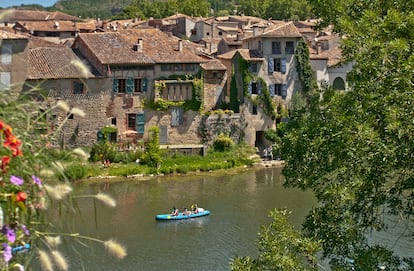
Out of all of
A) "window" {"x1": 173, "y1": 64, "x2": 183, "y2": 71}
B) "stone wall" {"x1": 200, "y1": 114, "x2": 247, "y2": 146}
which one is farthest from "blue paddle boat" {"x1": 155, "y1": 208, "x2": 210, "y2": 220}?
"window" {"x1": 173, "y1": 64, "x2": 183, "y2": 71}

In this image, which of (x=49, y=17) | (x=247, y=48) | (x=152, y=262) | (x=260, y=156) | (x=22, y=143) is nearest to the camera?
(x=22, y=143)

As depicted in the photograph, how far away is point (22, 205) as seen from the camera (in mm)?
3777

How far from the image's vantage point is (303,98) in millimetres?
38750

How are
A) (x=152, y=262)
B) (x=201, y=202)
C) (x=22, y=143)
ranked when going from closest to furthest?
(x=22, y=143)
(x=152, y=262)
(x=201, y=202)

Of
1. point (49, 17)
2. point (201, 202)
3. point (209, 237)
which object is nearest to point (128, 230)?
point (209, 237)

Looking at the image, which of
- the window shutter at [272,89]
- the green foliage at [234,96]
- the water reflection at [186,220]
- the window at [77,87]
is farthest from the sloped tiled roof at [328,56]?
the window at [77,87]

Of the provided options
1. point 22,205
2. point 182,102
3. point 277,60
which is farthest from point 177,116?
point 22,205

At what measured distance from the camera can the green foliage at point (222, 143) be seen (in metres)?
36.1

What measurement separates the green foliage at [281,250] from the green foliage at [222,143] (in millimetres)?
25644

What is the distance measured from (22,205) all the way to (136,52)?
104 feet

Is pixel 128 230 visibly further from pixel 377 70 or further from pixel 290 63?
pixel 290 63

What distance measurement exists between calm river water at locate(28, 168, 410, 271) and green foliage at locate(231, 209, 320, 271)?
5415 millimetres

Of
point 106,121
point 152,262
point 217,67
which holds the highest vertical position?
point 217,67

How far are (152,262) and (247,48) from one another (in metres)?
22.8
